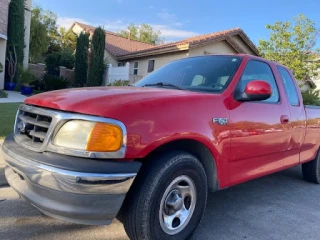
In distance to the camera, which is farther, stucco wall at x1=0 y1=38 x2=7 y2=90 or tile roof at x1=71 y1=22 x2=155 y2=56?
tile roof at x1=71 y1=22 x2=155 y2=56

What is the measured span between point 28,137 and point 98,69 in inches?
654

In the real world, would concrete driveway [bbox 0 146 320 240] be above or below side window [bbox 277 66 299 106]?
below

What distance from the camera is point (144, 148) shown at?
91.0 inches

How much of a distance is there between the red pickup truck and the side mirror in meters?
0.01

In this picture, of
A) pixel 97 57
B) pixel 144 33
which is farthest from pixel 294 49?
pixel 144 33

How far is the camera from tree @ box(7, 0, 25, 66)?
1659 cm

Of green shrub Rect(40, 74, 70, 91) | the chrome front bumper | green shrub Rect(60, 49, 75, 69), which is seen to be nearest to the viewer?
the chrome front bumper

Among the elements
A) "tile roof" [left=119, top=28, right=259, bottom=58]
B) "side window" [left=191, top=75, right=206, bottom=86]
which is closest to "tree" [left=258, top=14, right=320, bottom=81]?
"tile roof" [left=119, top=28, right=259, bottom=58]

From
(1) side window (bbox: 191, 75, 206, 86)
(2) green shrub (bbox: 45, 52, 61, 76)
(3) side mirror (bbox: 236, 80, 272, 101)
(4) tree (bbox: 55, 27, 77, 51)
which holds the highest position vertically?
(4) tree (bbox: 55, 27, 77, 51)

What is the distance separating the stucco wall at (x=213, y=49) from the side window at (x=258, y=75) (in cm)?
1315

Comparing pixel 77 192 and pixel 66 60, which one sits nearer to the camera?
pixel 77 192

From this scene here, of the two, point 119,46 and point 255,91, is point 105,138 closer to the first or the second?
point 255,91

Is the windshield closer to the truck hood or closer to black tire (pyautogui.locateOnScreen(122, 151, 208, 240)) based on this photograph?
A: the truck hood

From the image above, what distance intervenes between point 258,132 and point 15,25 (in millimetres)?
16994
